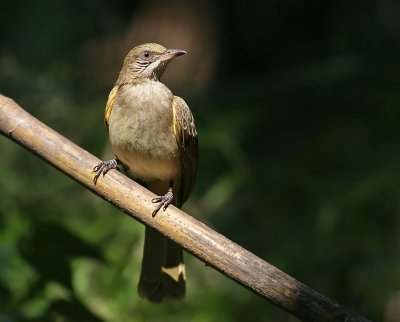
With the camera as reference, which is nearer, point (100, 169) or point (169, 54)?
point (100, 169)

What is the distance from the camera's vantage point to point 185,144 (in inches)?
180

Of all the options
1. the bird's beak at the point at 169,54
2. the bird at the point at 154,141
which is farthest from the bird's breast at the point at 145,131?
the bird's beak at the point at 169,54

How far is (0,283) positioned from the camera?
374 centimetres

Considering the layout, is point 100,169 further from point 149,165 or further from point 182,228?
point 149,165

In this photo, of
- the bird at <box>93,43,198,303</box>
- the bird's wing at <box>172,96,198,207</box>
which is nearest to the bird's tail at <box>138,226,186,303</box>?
the bird at <box>93,43,198,303</box>

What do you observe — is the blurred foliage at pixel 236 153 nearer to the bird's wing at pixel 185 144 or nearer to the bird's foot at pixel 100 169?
the bird's foot at pixel 100 169

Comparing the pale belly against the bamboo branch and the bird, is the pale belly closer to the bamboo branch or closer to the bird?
the bird

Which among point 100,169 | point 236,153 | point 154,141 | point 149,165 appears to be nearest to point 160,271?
point 149,165

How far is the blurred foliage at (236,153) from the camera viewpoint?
4746 millimetres

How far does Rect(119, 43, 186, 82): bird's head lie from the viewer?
455cm

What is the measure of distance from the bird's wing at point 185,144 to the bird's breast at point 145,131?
35 mm

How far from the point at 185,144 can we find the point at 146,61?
1.58ft

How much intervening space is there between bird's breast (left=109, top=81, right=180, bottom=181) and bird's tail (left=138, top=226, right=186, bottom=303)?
0.34 meters

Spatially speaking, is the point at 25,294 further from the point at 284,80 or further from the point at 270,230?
the point at 284,80
